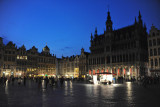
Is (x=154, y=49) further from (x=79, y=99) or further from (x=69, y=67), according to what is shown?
(x=69, y=67)

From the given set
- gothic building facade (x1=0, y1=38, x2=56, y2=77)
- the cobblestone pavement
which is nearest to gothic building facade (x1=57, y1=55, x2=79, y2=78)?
gothic building facade (x1=0, y1=38, x2=56, y2=77)

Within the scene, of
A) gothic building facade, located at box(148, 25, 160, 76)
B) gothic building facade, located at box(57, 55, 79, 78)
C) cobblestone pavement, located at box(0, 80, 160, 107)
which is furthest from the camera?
gothic building facade, located at box(57, 55, 79, 78)

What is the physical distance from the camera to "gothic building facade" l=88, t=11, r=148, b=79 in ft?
214

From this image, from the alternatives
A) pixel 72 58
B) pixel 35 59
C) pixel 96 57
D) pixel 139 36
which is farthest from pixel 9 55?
pixel 139 36

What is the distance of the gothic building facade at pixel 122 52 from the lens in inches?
2571

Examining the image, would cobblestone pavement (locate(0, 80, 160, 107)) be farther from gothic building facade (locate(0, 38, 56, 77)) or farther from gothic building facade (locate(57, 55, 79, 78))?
gothic building facade (locate(57, 55, 79, 78))

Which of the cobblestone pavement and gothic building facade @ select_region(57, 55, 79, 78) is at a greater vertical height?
gothic building facade @ select_region(57, 55, 79, 78)

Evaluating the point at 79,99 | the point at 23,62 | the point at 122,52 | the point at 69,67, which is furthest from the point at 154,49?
the point at 23,62

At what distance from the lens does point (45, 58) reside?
10369cm

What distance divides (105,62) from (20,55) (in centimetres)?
4444

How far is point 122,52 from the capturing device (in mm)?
70750

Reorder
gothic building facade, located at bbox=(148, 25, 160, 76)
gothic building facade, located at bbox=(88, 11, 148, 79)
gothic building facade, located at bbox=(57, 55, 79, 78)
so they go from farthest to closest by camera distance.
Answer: gothic building facade, located at bbox=(57, 55, 79, 78) < gothic building facade, located at bbox=(88, 11, 148, 79) < gothic building facade, located at bbox=(148, 25, 160, 76)

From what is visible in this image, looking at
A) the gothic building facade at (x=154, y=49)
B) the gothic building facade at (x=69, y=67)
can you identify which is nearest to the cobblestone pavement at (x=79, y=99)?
the gothic building facade at (x=154, y=49)

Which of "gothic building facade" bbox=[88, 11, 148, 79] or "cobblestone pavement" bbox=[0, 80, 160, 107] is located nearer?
"cobblestone pavement" bbox=[0, 80, 160, 107]
